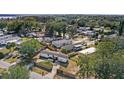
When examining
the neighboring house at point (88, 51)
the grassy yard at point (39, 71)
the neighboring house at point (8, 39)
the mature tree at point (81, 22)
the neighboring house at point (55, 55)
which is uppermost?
the mature tree at point (81, 22)

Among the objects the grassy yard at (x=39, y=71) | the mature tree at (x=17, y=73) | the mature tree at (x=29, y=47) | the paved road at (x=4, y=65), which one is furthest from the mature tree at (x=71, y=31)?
the paved road at (x=4, y=65)

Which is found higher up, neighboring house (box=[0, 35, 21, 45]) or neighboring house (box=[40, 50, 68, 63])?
neighboring house (box=[0, 35, 21, 45])

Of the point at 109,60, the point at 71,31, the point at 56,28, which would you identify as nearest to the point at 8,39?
the point at 56,28

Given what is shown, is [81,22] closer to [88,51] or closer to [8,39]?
[88,51]

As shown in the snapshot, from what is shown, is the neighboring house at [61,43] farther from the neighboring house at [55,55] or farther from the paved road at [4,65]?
the paved road at [4,65]

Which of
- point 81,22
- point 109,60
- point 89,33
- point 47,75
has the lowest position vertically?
point 47,75

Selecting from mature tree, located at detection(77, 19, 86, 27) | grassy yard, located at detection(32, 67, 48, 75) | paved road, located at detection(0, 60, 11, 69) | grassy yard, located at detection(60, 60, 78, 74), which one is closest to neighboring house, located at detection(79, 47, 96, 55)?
grassy yard, located at detection(60, 60, 78, 74)

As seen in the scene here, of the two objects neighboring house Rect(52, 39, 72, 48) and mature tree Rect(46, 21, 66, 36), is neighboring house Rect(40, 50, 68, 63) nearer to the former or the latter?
neighboring house Rect(52, 39, 72, 48)
